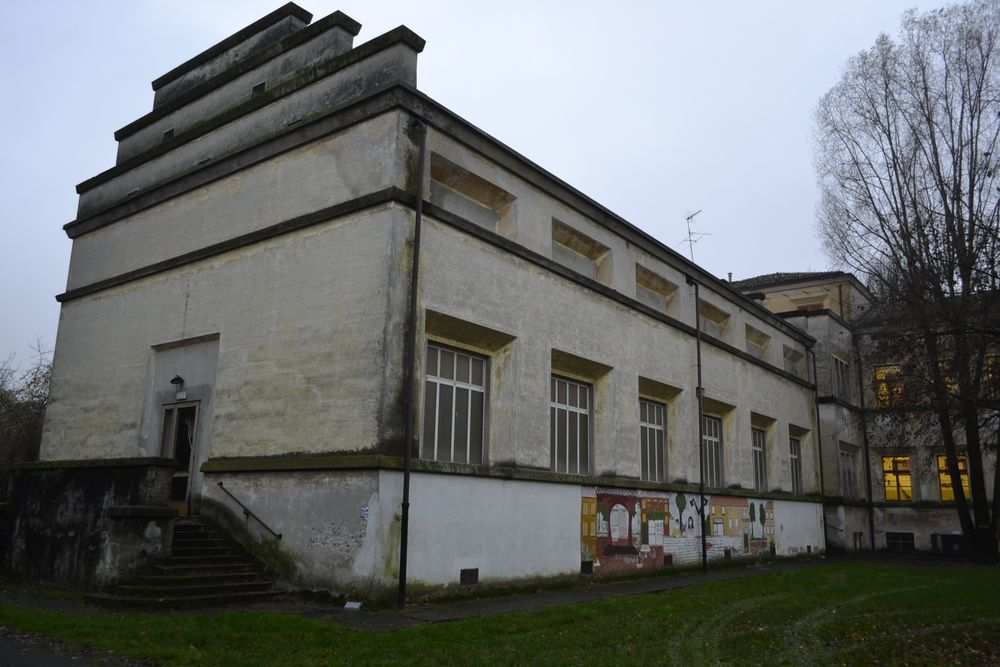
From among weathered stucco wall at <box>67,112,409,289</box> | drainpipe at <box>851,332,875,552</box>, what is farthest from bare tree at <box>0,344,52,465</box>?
drainpipe at <box>851,332,875,552</box>

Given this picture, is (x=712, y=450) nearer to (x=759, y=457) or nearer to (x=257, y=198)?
(x=759, y=457)

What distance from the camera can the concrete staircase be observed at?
11211 millimetres

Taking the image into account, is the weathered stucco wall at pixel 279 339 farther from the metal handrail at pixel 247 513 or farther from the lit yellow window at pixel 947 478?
the lit yellow window at pixel 947 478

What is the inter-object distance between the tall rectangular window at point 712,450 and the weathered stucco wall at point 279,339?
13.3 metres

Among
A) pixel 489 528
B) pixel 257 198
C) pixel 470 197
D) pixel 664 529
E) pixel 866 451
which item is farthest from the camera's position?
pixel 866 451

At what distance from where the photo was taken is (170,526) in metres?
12.3

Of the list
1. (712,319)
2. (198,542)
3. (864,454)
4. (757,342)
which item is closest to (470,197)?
(198,542)

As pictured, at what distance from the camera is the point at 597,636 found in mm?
9680

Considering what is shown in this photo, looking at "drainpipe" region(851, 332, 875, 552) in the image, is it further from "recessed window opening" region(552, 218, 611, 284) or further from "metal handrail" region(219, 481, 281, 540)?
"metal handrail" region(219, 481, 281, 540)

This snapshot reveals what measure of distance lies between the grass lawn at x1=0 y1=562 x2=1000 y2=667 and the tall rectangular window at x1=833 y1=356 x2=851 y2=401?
20187mm

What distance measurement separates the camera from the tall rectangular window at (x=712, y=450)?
77.2 ft

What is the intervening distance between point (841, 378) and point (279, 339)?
26649mm

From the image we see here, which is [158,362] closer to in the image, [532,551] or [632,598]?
[532,551]

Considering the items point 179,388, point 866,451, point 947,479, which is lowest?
point 947,479
